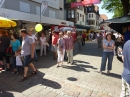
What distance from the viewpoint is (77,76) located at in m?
5.76

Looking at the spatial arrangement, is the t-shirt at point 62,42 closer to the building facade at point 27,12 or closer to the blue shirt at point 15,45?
the blue shirt at point 15,45

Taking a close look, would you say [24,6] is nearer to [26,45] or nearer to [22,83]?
[26,45]

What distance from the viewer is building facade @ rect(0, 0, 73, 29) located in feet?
32.9

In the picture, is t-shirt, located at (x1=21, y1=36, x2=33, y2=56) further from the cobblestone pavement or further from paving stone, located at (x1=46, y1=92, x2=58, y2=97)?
paving stone, located at (x1=46, y1=92, x2=58, y2=97)

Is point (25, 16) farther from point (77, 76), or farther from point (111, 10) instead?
point (111, 10)

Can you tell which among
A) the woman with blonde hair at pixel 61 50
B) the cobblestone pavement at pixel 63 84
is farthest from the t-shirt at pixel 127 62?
the woman with blonde hair at pixel 61 50

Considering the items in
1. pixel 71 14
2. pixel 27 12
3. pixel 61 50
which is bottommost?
pixel 61 50

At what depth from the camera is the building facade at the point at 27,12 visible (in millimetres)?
10038

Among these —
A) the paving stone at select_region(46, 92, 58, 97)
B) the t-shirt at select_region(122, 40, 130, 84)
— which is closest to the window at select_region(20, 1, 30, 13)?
the paving stone at select_region(46, 92, 58, 97)

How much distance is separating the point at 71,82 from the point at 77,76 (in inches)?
28.7

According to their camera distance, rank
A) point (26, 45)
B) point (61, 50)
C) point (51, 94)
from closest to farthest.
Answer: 1. point (51, 94)
2. point (26, 45)
3. point (61, 50)

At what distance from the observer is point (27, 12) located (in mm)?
14703

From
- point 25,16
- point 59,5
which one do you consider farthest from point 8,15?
point 59,5

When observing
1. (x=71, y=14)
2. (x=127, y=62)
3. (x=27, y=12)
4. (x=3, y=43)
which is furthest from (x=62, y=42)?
(x=71, y=14)
